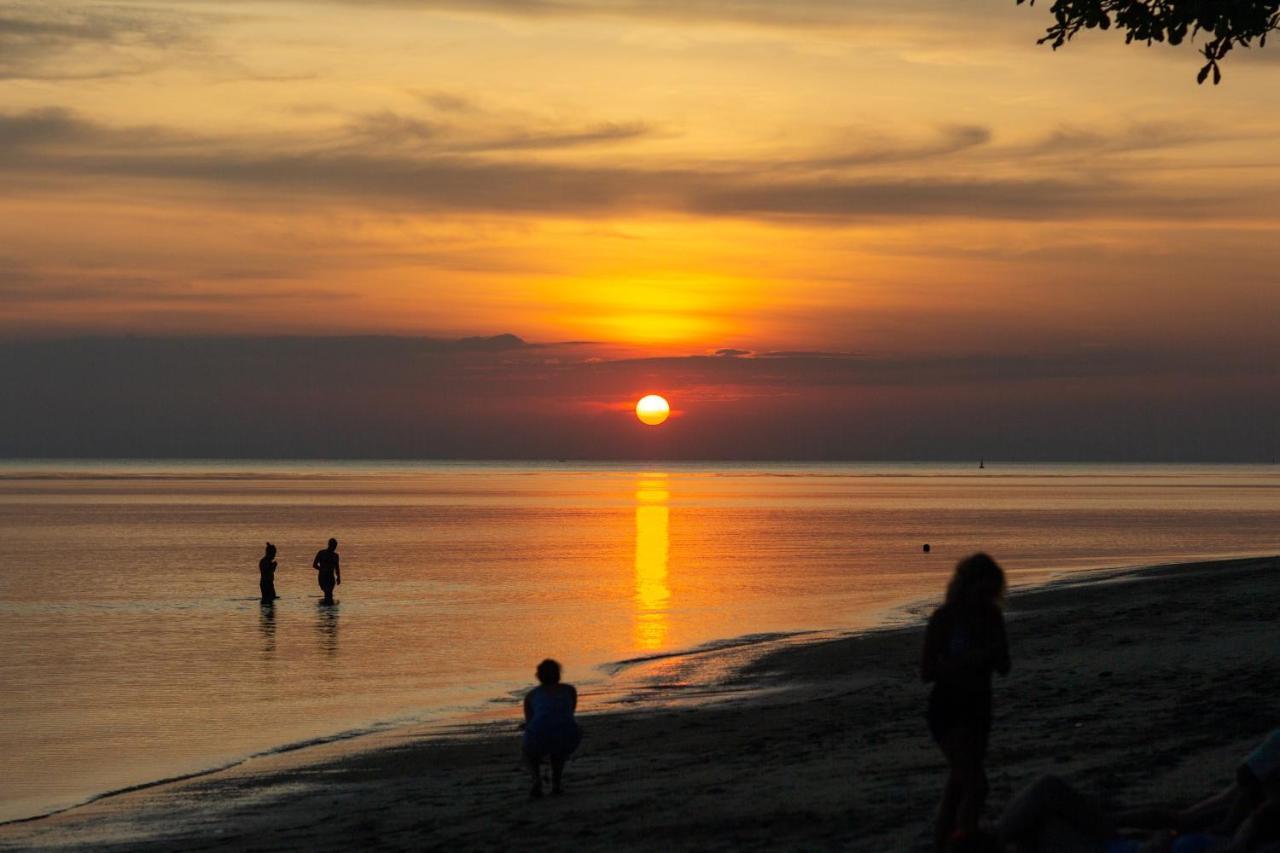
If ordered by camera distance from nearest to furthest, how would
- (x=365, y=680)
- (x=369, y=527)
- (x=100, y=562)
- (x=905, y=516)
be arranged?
(x=365, y=680), (x=100, y=562), (x=369, y=527), (x=905, y=516)

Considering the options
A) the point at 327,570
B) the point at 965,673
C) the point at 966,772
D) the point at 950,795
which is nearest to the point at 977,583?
the point at 965,673

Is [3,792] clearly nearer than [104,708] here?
Yes

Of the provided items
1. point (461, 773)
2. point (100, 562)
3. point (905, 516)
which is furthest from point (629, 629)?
point (905, 516)

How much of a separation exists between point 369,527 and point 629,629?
54800mm

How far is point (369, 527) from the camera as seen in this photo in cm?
8838

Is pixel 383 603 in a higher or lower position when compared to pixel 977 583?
lower

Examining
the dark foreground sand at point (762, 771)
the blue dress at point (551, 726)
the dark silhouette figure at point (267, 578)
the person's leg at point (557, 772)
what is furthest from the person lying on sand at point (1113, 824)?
the dark silhouette figure at point (267, 578)

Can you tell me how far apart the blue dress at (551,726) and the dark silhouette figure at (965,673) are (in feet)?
16.5

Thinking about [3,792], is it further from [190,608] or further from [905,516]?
[905,516]

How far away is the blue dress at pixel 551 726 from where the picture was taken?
543 inches

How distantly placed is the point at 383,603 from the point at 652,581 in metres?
11.2

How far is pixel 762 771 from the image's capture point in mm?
14453

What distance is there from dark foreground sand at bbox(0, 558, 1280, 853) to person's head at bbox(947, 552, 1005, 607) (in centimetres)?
214

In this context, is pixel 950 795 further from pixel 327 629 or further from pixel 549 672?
pixel 327 629
